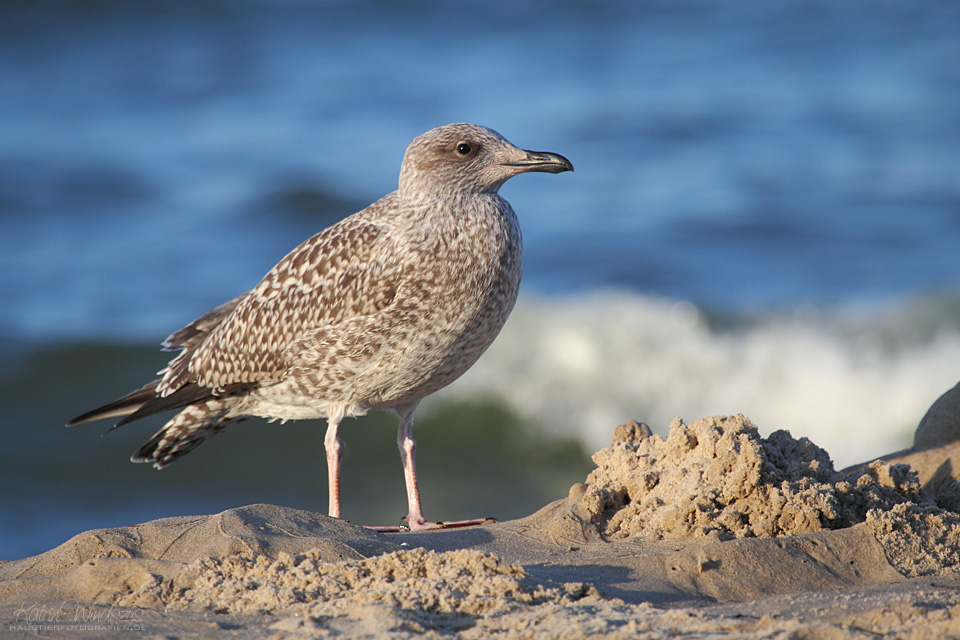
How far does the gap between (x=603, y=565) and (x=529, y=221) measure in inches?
525

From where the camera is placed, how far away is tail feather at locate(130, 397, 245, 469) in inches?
252

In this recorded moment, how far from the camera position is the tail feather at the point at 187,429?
6.39 m

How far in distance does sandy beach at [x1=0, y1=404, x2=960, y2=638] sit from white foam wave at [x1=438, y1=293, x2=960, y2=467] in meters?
6.87

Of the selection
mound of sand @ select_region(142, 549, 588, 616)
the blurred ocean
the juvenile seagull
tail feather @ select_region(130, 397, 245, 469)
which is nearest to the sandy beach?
mound of sand @ select_region(142, 549, 588, 616)

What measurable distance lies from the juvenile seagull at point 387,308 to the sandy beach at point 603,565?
1.10m

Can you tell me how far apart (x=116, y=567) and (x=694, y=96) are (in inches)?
743

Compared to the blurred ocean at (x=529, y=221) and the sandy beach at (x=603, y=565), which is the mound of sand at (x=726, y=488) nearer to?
the sandy beach at (x=603, y=565)

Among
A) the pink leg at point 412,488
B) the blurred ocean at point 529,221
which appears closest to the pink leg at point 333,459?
the pink leg at point 412,488

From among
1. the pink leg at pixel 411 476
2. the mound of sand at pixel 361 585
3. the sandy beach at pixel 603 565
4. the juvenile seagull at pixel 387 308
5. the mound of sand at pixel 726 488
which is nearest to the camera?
the sandy beach at pixel 603 565

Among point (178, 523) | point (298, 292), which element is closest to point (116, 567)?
point (178, 523)

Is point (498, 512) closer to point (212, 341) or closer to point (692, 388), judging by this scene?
point (692, 388)

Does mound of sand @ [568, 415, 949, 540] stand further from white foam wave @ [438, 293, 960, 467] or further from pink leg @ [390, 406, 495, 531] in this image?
white foam wave @ [438, 293, 960, 467]

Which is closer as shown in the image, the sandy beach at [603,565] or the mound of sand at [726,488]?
the sandy beach at [603,565]

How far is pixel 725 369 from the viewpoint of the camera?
41.6 ft
